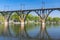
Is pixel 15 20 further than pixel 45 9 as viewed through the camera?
Yes

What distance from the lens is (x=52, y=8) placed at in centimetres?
8500

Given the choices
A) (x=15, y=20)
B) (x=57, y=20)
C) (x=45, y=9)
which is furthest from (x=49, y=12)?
(x=57, y=20)

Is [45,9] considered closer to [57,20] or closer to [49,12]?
[49,12]

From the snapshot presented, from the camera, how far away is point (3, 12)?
10488cm

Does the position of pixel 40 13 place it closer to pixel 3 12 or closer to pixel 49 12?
pixel 49 12

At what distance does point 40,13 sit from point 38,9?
287 centimetres

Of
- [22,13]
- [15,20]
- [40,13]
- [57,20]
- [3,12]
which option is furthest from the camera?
[57,20]

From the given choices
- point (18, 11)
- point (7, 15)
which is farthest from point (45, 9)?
point (7, 15)

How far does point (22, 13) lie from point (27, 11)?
454cm

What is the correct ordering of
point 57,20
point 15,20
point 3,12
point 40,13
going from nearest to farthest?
point 40,13
point 3,12
point 15,20
point 57,20

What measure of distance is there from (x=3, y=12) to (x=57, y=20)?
86872 mm

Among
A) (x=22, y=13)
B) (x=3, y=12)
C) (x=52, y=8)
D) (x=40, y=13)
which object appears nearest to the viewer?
(x=52, y=8)

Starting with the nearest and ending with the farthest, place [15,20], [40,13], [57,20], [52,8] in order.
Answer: [52,8] < [40,13] < [15,20] < [57,20]

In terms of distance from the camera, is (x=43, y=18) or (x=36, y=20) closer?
(x=43, y=18)
